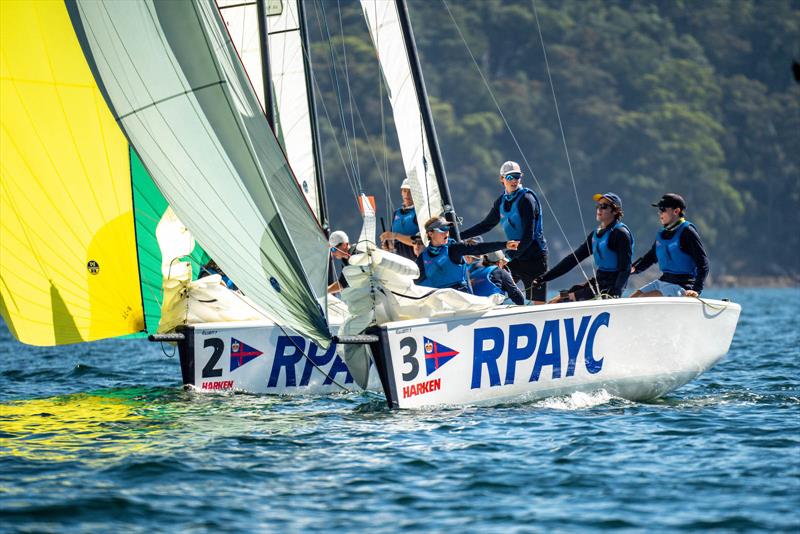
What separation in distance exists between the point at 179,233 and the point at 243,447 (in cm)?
343

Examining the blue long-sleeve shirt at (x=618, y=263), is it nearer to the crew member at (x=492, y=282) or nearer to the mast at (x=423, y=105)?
the crew member at (x=492, y=282)

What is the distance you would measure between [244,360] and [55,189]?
223cm

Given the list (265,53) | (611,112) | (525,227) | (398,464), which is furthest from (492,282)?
(611,112)

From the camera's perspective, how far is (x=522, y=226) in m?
9.58

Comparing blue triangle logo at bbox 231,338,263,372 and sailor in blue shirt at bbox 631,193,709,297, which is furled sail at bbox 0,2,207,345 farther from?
sailor in blue shirt at bbox 631,193,709,297

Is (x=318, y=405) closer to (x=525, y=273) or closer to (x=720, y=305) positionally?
(x=525, y=273)

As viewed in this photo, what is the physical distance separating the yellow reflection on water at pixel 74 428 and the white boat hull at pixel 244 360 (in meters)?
0.57

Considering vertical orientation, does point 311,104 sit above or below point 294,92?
below

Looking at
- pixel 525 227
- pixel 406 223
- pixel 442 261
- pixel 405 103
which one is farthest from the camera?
pixel 406 223

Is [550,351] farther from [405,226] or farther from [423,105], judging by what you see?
[405,226]

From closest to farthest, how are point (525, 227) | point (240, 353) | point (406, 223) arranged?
point (525, 227) < point (240, 353) < point (406, 223)

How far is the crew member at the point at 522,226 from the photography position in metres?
9.54

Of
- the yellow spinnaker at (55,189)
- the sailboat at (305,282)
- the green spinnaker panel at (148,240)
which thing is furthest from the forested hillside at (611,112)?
the sailboat at (305,282)

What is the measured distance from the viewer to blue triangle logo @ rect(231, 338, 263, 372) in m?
9.90
